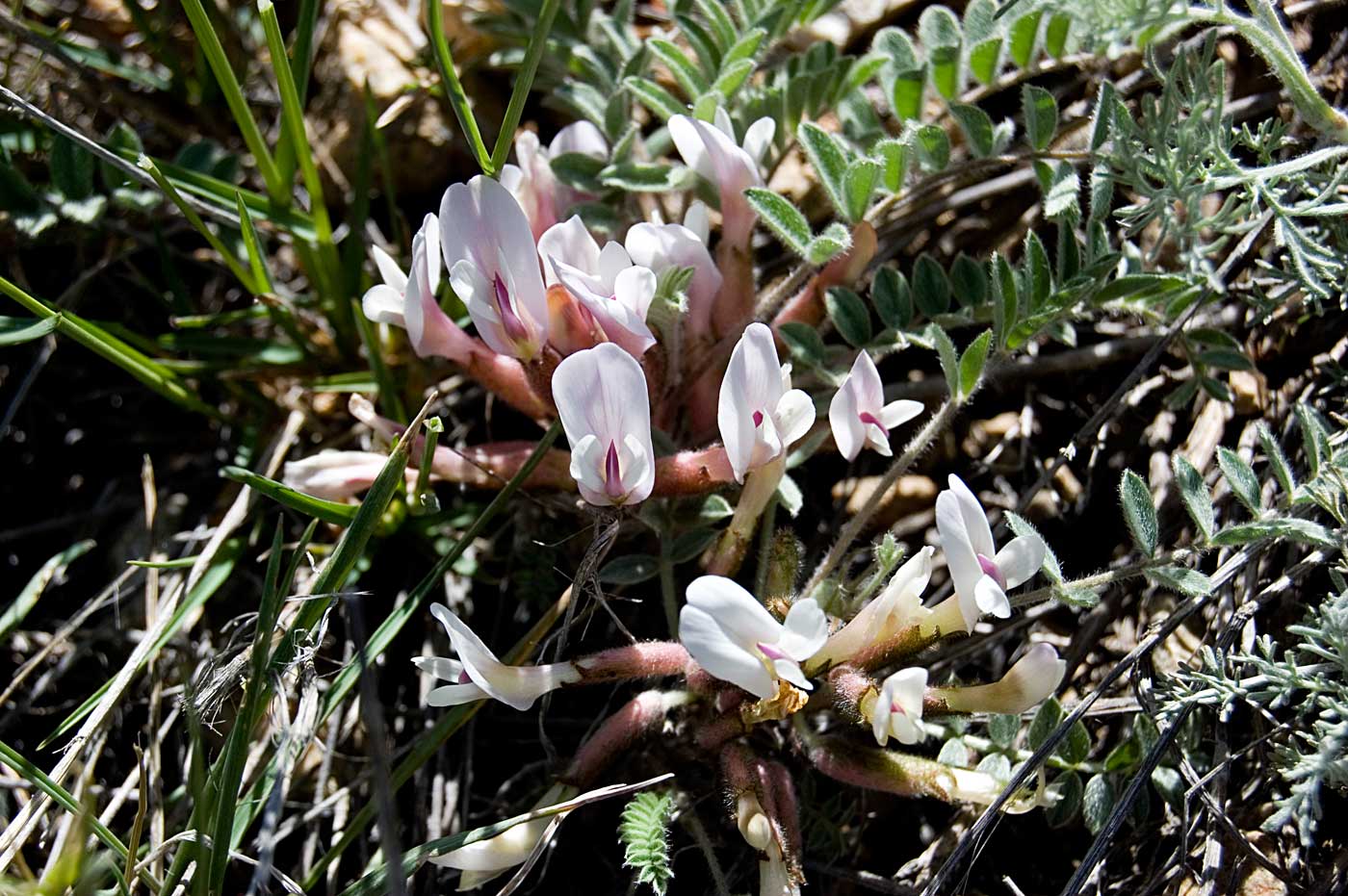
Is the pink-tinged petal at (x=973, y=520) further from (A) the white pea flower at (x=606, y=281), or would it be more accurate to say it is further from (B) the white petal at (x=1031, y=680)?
(A) the white pea flower at (x=606, y=281)

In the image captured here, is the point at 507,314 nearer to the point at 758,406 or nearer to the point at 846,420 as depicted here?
the point at 758,406

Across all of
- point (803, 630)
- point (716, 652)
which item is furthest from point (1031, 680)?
point (716, 652)

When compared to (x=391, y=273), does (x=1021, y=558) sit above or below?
below

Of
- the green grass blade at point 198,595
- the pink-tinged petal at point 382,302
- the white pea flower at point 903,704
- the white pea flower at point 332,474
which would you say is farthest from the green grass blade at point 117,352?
the white pea flower at point 903,704

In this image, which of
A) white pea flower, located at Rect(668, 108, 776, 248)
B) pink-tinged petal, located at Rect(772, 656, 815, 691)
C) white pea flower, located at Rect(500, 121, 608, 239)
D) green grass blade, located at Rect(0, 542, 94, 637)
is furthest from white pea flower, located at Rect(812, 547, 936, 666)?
green grass blade, located at Rect(0, 542, 94, 637)

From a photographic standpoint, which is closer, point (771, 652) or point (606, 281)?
point (771, 652)
